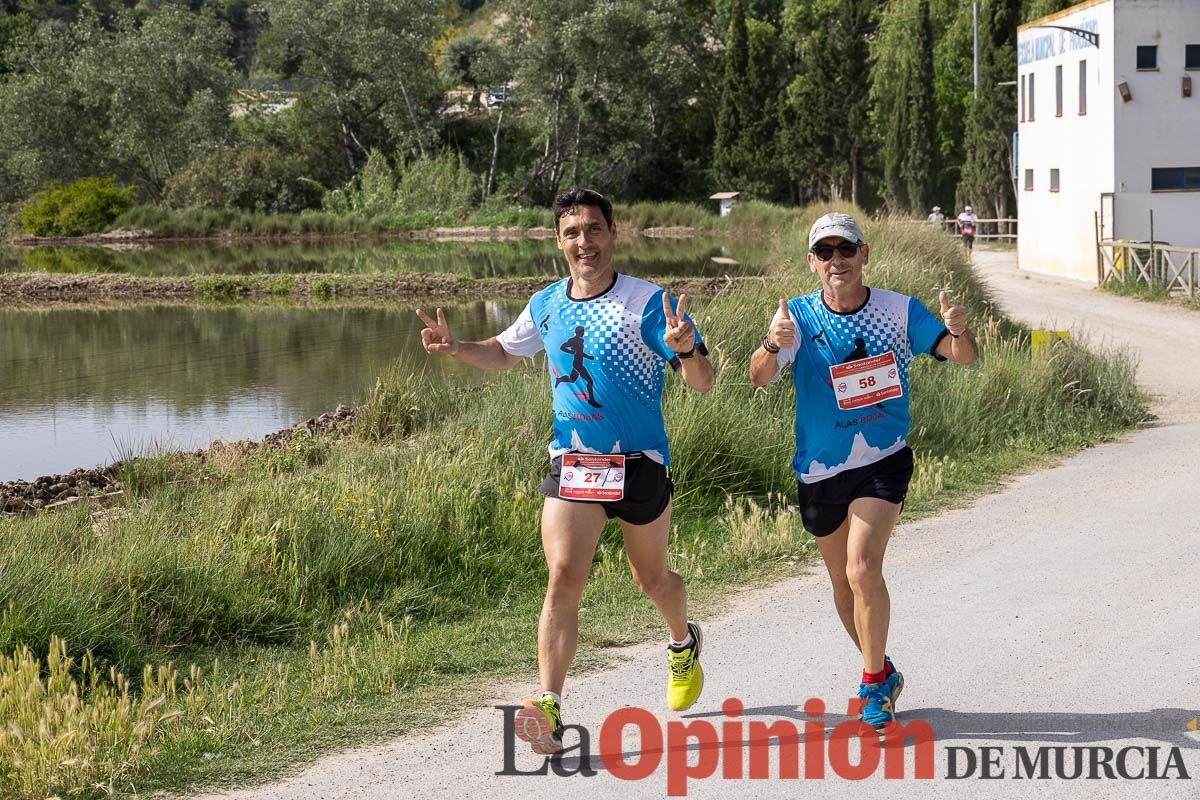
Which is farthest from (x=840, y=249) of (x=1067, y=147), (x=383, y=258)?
(x=383, y=258)

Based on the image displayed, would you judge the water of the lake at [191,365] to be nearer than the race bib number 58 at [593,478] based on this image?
No

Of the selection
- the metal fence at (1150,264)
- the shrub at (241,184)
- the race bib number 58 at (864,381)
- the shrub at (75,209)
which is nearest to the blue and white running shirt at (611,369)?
the race bib number 58 at (864,381)

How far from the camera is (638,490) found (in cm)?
566

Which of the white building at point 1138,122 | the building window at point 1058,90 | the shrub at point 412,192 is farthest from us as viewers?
the shrub at point 412,192

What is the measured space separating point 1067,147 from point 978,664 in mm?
34717

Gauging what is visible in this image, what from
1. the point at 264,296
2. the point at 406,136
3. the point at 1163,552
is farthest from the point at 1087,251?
the point at 406,136

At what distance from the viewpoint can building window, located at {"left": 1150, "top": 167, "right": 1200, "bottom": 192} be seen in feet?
117

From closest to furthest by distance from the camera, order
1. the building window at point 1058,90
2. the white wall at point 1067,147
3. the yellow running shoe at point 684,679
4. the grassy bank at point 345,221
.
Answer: the yellow running shoe at point 684,679, the white wall at point 1067,147, the building window at point 1058,90, the grassy bank at point 345,221

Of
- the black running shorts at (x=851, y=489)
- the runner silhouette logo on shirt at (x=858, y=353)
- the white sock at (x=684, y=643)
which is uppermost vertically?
the runner silhouette logo on shirt at (x=858, y=353)

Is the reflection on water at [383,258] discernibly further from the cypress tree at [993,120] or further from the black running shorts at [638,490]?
the black running shorts at [638,490]

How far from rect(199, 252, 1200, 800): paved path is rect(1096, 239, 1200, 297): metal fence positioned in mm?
20351

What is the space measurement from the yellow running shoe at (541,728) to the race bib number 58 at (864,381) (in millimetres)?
1687

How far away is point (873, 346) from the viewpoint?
5.82m

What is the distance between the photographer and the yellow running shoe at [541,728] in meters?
5.54
